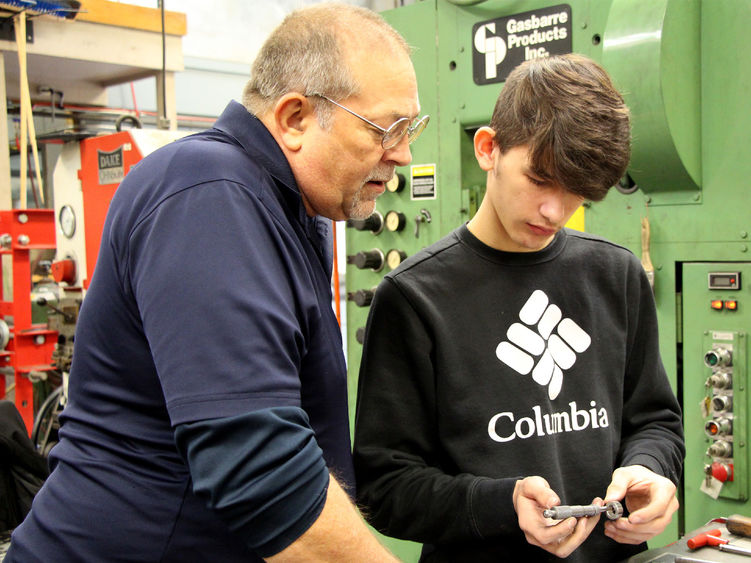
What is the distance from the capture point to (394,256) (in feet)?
8.65

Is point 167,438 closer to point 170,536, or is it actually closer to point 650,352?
point 170,536

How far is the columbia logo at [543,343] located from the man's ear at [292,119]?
0.46 metres

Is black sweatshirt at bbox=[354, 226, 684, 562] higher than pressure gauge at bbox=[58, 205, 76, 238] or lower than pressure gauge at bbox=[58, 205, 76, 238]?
lower

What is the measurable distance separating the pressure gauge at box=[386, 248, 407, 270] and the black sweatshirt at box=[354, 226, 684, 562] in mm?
1401

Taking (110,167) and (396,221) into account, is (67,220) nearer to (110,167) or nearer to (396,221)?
(110,167)

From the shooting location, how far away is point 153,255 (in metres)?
0.75

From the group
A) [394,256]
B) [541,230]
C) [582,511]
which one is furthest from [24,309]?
[582,511]

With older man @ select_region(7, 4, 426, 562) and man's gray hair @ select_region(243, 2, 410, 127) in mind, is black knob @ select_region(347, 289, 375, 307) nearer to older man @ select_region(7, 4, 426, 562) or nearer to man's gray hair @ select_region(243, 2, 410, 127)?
older man @ select_region(7, 4, 426, 562)

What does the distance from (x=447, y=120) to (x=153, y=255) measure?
188 centimetres

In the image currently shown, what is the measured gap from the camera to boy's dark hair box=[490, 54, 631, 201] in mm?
1086

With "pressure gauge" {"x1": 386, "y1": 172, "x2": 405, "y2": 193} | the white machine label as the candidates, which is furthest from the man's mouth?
the white machine label

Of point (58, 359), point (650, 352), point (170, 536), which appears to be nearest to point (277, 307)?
point (170, 536)

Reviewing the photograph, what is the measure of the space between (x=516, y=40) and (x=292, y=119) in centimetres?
153

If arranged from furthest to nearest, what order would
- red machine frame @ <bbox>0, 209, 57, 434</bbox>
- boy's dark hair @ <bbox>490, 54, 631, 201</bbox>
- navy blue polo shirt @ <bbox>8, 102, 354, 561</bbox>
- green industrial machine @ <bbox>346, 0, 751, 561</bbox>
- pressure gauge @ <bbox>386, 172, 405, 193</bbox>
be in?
red machine frame @ <bbox>0, 209, 57, 434</bbox> → pressure gauge @ <bbox>386, 172, 405, 193</bbox> → green industrial machine @ <bbox>346, 0, 751, 561</bbox> → boy's dark hair @ <bbox>490, 54, 631, 201</bbox> → navy blue polo shirt @ <bbox>8, 102, 354, 561</bbox>
